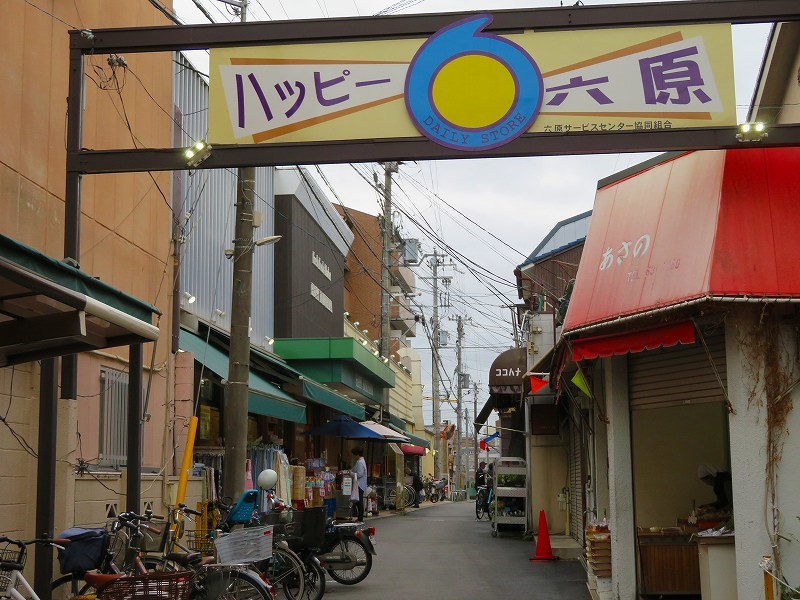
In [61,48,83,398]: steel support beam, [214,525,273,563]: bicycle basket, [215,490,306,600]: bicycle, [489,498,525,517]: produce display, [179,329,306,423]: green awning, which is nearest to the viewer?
[214,525,273,563]: bicycle basket

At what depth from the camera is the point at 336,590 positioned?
1380 centimetres

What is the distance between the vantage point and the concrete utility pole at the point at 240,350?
46.4 feet

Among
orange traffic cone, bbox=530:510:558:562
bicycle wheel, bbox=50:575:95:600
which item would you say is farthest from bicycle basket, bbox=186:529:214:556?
orange traffic cone, bbox=530:510:558:562

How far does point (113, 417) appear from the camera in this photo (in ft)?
41.3

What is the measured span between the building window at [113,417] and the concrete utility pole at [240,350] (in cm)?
180

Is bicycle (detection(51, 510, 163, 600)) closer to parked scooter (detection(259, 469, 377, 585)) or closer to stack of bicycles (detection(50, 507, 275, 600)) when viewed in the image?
stack of bicycles (detection(50, 507, 275, 600))

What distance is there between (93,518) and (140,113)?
18.5ft

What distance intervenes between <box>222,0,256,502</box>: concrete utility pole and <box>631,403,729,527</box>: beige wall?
5.57 metres

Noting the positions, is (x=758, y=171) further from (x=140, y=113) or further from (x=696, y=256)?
(x=140, y=113)

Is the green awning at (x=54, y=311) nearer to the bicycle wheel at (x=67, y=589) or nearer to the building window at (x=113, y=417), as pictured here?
the bicycle wheel at (x=67, y=589)

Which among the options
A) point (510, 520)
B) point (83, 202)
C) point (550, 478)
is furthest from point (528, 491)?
point (83, 202)

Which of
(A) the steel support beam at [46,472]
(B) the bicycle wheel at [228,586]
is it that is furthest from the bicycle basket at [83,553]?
(B) the bicycle wheel at [228,586]

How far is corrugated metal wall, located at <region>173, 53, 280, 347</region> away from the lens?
1803cm

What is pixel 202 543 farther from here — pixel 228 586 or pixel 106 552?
pixel 106 552
